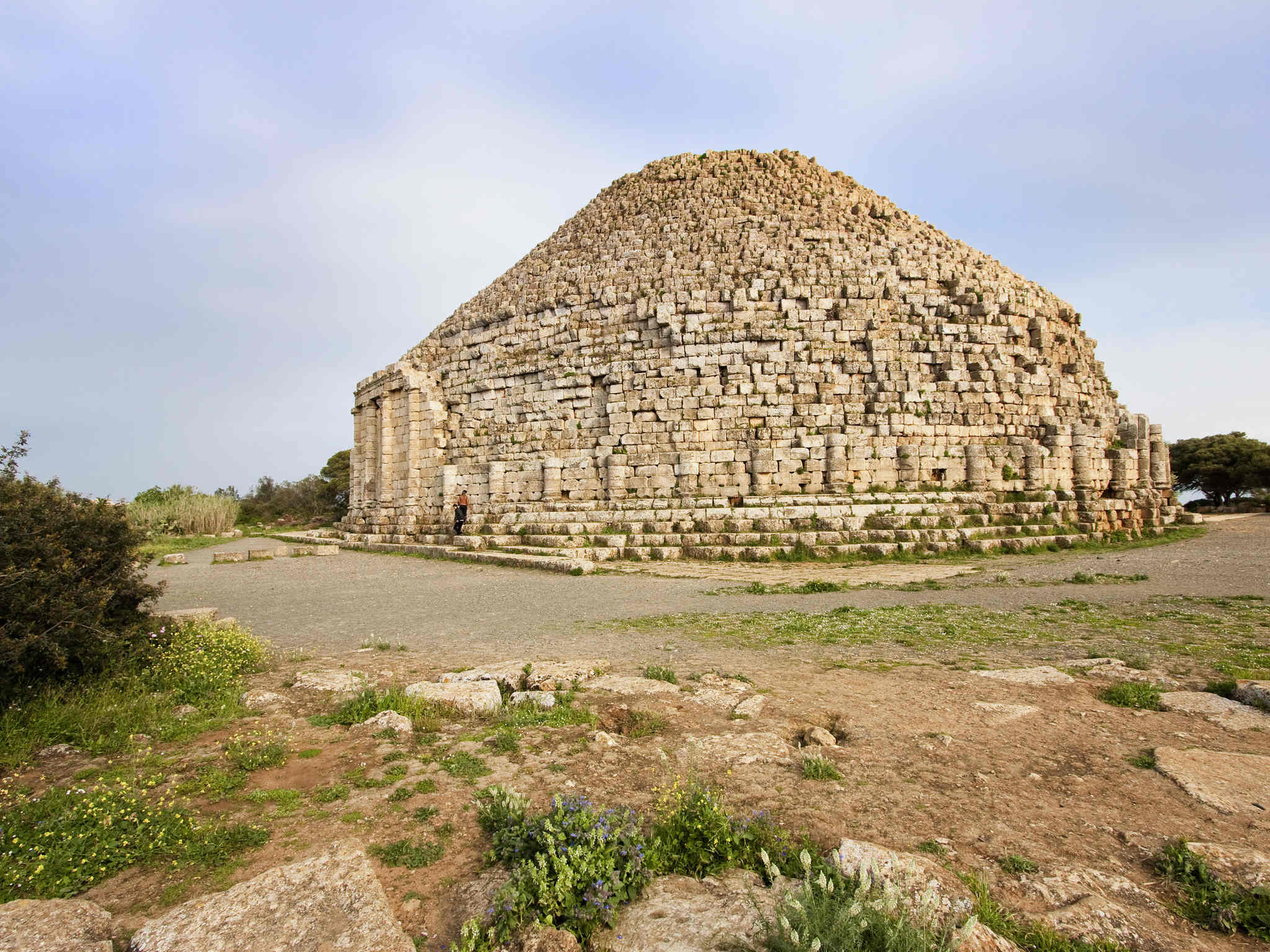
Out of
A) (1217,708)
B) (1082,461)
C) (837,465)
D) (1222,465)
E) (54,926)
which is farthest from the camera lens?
(1222,465)

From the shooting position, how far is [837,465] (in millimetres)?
16781

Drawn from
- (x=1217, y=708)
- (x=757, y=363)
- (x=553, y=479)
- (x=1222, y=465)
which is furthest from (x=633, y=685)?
(x=1222, y=465)

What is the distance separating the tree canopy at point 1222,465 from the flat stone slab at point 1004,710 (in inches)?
1780

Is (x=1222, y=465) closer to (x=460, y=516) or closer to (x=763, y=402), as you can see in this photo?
(x=763, y=402)

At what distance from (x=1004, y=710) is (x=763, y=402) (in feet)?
44.8

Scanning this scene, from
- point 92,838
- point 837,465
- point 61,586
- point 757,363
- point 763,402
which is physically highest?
point 757,363

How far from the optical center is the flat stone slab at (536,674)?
524 cm

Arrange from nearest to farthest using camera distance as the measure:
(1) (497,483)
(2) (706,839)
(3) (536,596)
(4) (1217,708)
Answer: (2) (706,839)
(4) (1217,708)
(3) (536,596)
(1) (497,483)

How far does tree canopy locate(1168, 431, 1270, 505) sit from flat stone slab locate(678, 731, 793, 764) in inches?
1849

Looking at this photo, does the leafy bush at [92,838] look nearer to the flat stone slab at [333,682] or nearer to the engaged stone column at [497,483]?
the flat stone slab at [333,682]

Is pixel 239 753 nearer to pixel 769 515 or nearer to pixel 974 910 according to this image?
pixel 974 910

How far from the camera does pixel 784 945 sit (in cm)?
199

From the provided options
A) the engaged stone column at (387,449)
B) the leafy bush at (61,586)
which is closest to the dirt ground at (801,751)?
the leafy bush at (61,586)

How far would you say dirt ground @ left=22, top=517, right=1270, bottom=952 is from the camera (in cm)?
286
